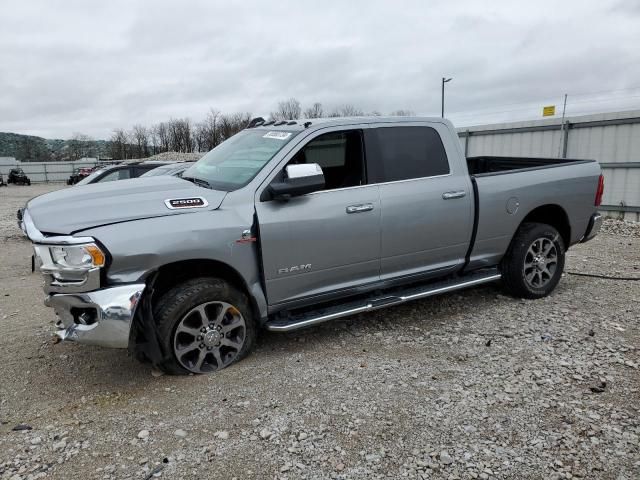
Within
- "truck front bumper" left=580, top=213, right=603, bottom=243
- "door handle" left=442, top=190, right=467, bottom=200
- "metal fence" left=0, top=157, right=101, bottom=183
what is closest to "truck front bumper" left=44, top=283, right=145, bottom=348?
"door handle" left=442, top=190, right=467, bottom=200

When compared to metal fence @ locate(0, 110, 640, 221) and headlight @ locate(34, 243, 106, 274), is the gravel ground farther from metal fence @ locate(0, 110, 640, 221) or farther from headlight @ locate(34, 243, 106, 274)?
metal fence @ locate(0, 110, 640, 221)

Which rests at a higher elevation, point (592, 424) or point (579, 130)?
point (579, 130)

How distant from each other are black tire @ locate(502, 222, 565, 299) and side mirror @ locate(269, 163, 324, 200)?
2.58 metres

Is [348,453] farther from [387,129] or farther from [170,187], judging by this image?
[387,129]

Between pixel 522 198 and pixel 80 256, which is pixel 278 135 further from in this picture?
pixel 522 198

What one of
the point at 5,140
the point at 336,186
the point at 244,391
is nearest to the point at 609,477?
the point at 244,391

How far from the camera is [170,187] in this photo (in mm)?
4023

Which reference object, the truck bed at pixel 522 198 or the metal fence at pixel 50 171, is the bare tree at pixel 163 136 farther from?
Result: the truck bed at pixel 522 198

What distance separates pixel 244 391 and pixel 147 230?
4.34 feet

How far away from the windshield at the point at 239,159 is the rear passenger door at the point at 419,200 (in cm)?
88

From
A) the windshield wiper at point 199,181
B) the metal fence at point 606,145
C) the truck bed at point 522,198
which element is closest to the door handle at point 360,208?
the windshield wiper at point 199,181

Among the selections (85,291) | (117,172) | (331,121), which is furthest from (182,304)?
(117,172)

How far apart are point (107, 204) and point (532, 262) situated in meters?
4.25

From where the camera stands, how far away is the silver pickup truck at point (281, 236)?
3.36 metres
